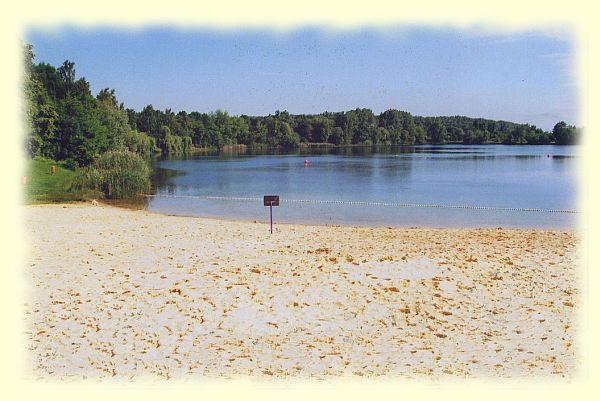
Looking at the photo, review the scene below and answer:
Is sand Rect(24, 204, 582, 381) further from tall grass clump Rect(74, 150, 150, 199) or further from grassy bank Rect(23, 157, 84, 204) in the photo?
tall grass clump Rect(74, 150, 150, 199)

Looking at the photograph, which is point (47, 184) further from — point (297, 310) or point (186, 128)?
point (186, 128)

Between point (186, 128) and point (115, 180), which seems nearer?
point (115, 180)

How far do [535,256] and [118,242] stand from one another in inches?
365

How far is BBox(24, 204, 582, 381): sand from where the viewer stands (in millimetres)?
6648

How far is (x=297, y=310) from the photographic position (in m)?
8.48

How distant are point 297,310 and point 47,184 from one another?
27.7 meters

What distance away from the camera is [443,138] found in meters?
195

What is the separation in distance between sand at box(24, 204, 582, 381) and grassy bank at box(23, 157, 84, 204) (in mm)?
13258

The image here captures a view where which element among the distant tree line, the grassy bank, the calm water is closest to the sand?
the calm water

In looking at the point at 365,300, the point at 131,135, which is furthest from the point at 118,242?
the point at 131,135

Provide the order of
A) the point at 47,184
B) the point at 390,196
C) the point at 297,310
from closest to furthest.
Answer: the point at 297,310
the point at 47,184
the point at 390,196

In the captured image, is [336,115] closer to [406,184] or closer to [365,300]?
[406,184]

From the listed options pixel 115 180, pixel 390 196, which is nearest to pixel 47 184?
pixel 115 180

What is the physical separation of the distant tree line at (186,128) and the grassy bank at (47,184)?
4.26 feet
